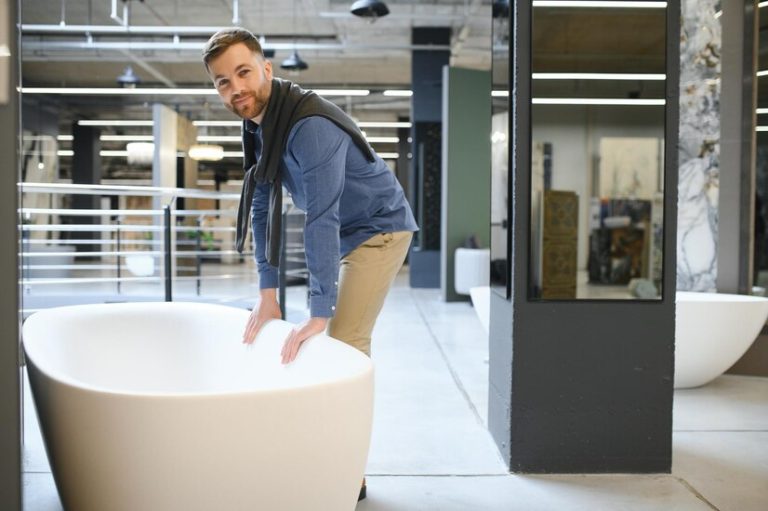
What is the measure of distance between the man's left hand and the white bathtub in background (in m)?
2.34

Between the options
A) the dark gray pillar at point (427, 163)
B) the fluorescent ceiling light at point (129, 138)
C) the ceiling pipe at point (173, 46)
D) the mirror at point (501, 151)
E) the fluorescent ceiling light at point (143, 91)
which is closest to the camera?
the mirror at point (501, 151)

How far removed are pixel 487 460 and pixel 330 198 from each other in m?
1.22

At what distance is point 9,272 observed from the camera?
149 centimetres

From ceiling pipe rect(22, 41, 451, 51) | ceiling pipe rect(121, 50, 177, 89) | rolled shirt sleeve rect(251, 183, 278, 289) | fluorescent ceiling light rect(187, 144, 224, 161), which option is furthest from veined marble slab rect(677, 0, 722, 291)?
fluorescent ceiling light rect(187, 144, 224, 161)

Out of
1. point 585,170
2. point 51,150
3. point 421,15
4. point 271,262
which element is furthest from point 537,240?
point 51,150

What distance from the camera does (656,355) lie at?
7.82 ft

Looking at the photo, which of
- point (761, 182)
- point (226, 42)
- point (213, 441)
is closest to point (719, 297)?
point (761, 182)

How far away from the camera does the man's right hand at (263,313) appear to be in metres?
2.19

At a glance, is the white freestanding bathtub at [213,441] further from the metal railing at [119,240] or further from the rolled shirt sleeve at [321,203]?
the metal railing at [119,240]

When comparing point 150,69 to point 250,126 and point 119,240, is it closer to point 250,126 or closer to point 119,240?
point 119,240

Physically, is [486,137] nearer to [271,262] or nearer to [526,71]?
[526,71]

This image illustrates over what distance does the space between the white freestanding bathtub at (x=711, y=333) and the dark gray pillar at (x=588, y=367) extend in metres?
1.31

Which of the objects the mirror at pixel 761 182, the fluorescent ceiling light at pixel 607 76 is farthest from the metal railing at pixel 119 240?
the mirror at pixel 761 182

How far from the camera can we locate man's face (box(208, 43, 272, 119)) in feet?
5.84
